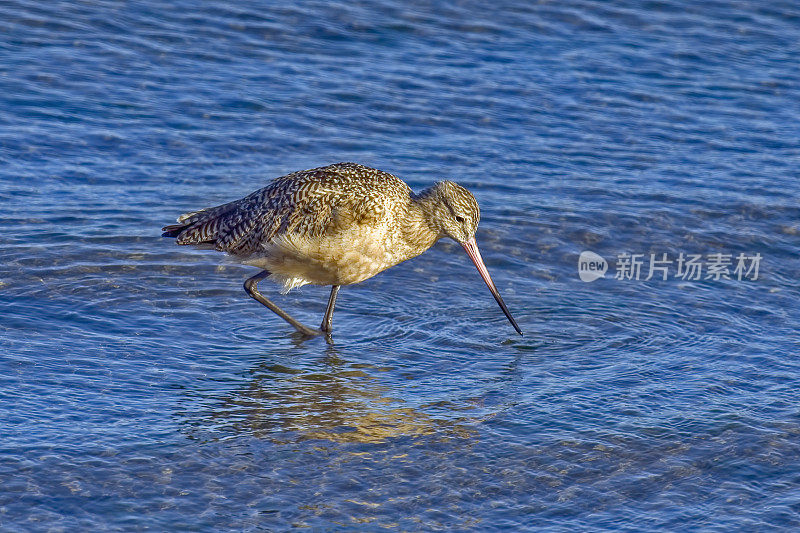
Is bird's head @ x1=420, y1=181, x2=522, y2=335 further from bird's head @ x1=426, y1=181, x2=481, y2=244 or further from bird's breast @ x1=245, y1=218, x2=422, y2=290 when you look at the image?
bird's breast @ x1=245, y1=218, x2=422, y2=290

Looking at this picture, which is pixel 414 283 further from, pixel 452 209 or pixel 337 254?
pixel 337 254

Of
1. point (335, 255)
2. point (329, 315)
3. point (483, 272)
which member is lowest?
point (329, 315)

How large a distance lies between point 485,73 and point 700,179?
329cm

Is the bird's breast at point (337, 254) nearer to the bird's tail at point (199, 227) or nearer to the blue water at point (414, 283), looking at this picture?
the bird's tail at point (199, 227)

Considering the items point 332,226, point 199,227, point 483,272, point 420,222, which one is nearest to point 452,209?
point 420,222

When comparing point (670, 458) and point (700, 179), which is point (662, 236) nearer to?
point (700, 179)

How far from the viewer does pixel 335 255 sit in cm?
806

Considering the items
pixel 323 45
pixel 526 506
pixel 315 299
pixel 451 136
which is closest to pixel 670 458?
pixel 526 506

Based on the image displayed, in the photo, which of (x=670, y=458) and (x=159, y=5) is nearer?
(x=670, y=458)

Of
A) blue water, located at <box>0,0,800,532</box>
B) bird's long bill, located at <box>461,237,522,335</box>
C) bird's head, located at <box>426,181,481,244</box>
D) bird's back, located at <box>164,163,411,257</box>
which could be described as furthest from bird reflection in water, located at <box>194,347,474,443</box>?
bird's head, located at <box>426,181,481,244</box>

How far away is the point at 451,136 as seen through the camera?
12305 millimetres

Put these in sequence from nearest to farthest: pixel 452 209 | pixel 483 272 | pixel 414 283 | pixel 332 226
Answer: pixel 332 226 → pixel 452 209 → pixel 483 272 → pixel 414 283

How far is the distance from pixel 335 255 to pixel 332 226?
204mm

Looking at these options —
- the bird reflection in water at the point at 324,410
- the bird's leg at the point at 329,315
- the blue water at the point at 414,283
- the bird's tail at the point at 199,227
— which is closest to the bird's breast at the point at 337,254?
the bird's leg at the point at 329,315
